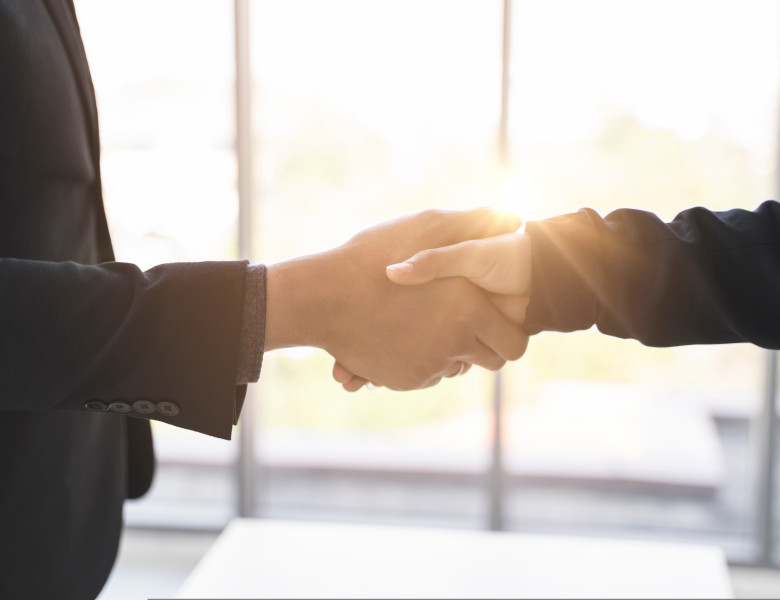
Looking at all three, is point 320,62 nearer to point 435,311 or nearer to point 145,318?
point 435,311

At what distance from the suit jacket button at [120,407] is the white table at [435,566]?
1180 millimetres

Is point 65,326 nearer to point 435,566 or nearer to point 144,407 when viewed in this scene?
point 144,407

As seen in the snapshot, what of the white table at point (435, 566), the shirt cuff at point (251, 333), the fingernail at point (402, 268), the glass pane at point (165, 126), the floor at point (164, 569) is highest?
the glass pane at point (165, 126)

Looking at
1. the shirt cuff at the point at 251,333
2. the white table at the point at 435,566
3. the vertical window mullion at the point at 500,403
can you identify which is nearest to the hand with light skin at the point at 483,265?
the shirt cuff at the point at 251,333

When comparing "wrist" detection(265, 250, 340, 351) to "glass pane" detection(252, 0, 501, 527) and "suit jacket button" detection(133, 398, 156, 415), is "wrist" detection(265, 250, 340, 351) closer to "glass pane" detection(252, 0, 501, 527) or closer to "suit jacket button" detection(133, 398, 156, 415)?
"suit jacket button" detection(133, 398, 156, 415)

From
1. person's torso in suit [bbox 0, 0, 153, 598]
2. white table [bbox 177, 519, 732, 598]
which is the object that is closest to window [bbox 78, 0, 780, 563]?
white table [bbox 177, 519, 732, 598]

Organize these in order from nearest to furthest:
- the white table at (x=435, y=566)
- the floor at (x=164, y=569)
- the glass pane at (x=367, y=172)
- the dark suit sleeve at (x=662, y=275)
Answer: the dark suit sleeve at (x=662, y=275) → the white table at (x=435, y=566) → the floor at (x=164, y=569) → the glass pane at (x=367, y=172)

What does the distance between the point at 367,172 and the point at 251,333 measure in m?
2.12

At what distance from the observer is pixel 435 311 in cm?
128

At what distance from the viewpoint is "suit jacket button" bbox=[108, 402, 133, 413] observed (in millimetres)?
905

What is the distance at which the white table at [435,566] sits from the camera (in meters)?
1.99

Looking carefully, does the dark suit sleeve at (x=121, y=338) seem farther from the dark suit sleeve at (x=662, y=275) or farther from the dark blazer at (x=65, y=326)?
the dark suit sleeve at (x=662, y=275)

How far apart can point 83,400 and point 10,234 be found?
0.78ft

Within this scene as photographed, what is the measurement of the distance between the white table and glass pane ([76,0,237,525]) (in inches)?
34.6
